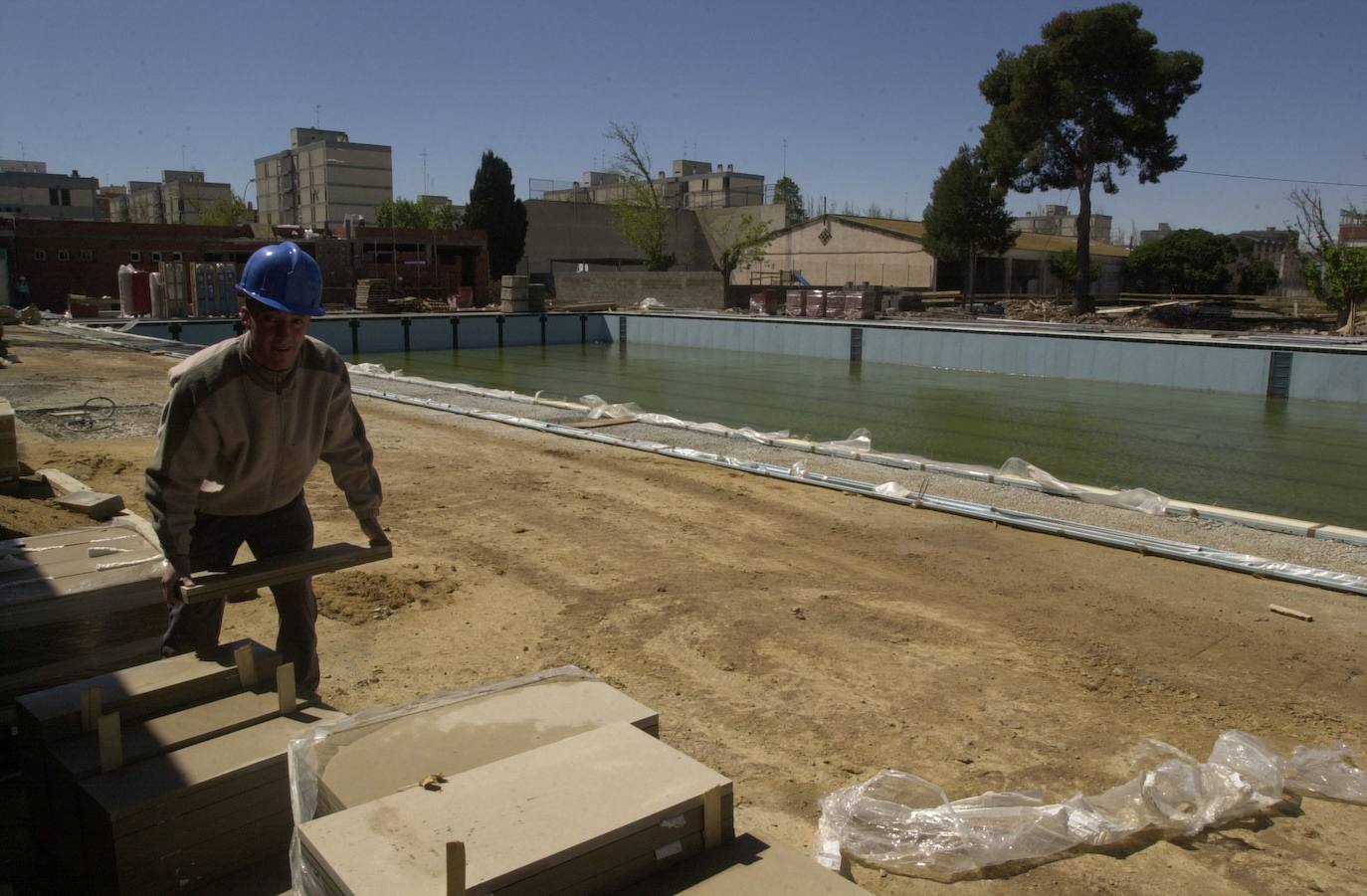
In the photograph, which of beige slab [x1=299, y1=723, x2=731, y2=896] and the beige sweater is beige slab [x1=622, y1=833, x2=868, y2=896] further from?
the beige sweater

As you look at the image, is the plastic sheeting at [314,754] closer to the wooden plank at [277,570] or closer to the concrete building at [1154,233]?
the wooden plank at [277,570]

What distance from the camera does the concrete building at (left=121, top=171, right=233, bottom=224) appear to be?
7662 centimetres

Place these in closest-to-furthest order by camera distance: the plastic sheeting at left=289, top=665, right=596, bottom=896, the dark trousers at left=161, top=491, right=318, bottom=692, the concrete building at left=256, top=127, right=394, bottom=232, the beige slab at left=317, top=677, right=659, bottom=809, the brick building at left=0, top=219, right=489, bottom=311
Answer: the plastic sheeting at left=289, top=665, right=596, bottom=896, the beige slab at left=317, top=677, right=659, bottom=809, the dark trousers at left=161, top=491, right=318, bottom=692, the brick building at left=0, top=219, right=489, bottom=311, the concrete building at left=256, top=127, right=394, bottom=232

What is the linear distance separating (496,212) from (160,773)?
45543 millimetres

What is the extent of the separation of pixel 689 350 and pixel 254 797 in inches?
936

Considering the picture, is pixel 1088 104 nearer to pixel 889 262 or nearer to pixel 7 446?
pixel 889 262

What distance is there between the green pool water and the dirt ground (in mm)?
4542

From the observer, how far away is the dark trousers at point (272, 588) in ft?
9.44

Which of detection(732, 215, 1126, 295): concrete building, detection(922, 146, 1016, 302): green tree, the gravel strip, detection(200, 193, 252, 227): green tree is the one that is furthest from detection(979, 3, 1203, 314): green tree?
detection(200, 193, 252, 227): green tree

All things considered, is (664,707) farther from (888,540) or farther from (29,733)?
(888,540)

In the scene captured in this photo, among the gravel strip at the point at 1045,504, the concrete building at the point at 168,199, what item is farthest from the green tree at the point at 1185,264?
the concrete building at the point at 168,199

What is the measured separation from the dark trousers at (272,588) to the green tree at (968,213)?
3686 cm

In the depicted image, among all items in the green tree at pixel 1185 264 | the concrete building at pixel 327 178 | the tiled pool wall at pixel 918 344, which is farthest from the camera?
the concrete building at pixel 327 178

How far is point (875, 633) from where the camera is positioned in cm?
471
